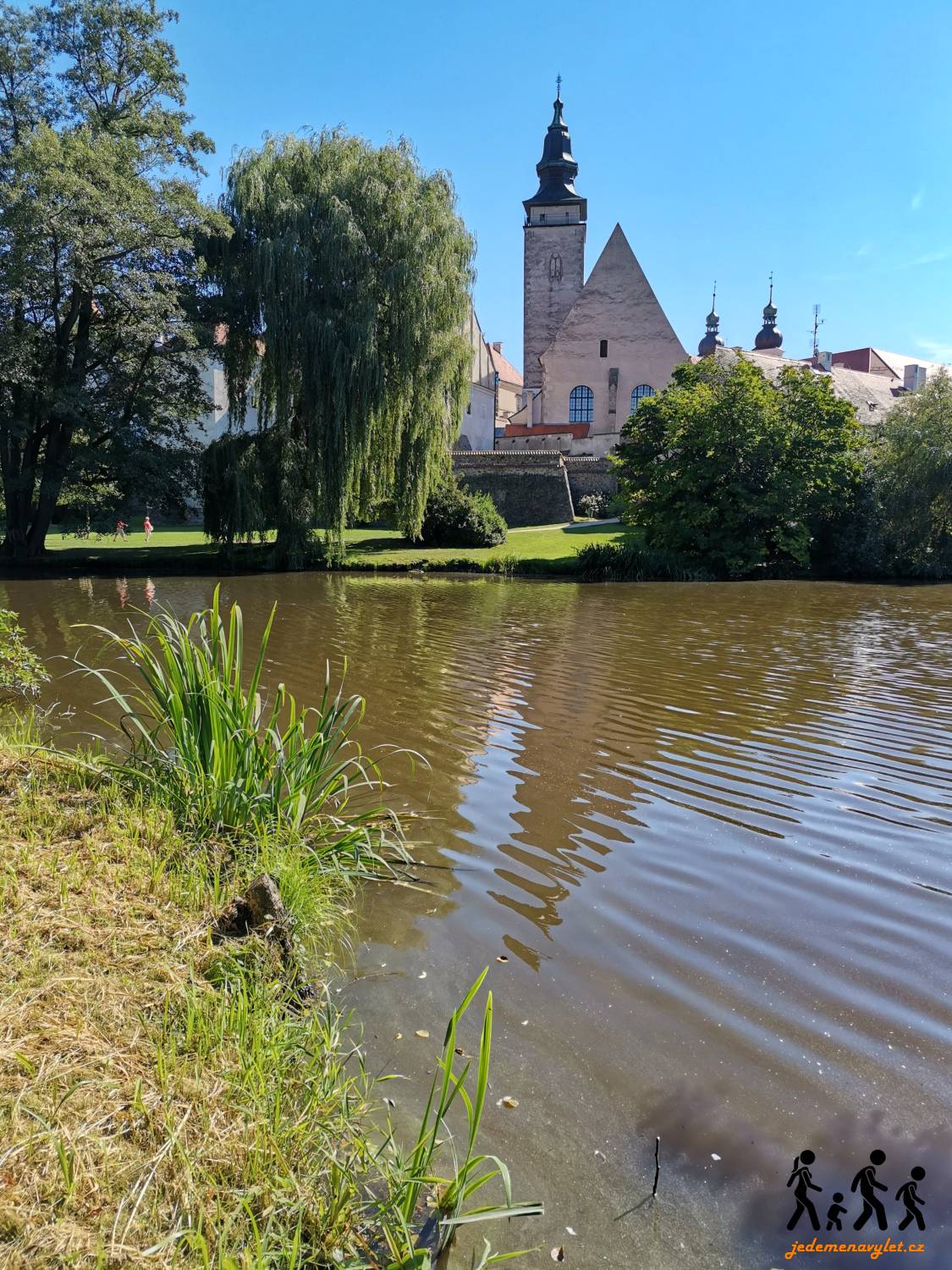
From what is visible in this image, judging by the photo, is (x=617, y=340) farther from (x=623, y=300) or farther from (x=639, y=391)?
(x=639, y=391)

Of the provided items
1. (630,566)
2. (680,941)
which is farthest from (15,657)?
(630,566)

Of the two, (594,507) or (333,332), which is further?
(594,507)

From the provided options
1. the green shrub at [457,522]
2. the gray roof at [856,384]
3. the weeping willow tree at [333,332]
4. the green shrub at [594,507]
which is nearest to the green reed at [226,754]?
the weeping willow tree at [333,332]

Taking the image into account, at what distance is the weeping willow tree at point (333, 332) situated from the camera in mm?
21125

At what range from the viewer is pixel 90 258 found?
20.8 meters

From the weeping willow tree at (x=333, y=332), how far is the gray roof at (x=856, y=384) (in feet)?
71.9

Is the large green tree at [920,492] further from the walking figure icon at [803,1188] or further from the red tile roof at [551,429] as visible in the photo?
the walking figure icon at [803,1188]

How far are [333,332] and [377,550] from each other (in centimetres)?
767

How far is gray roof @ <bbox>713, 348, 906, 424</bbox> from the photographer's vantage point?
43906 mm

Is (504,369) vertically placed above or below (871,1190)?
above

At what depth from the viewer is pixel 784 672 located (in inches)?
385

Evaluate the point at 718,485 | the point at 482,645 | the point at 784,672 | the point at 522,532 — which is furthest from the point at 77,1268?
the point at 522,532

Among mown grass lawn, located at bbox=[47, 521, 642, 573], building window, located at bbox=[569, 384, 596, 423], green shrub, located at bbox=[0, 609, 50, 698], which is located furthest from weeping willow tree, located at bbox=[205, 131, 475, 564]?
building window, located at bbox=[569, 384, 596, 423]

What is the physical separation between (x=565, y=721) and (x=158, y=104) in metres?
25.4
